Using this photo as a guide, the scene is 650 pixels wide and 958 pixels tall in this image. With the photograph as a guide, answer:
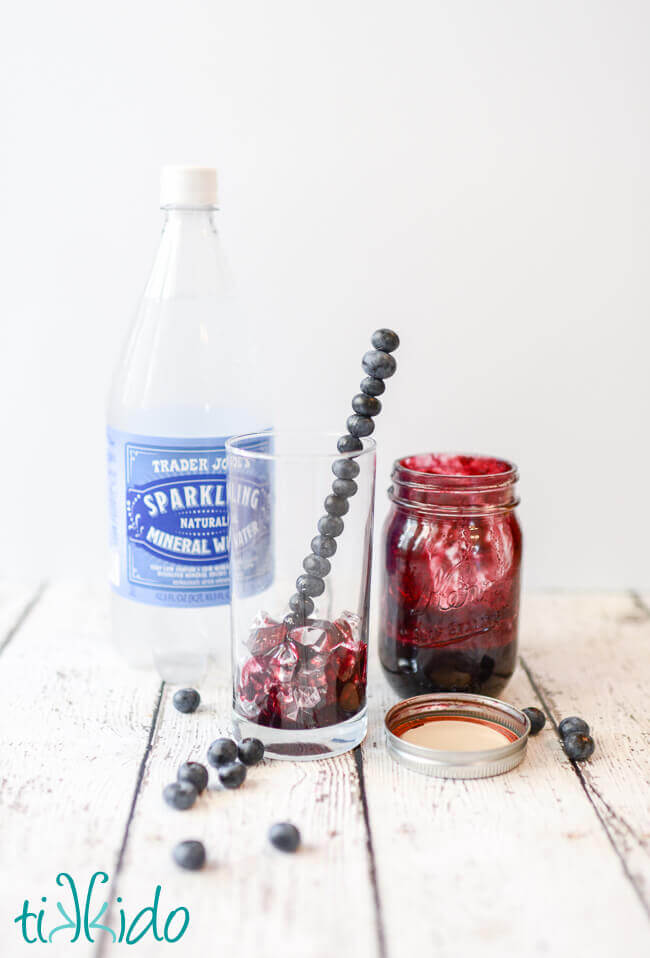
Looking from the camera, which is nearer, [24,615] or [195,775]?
[195,775]

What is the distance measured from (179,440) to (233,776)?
36 cm

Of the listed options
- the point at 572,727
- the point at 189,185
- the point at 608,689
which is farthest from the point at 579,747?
the point at 189,185

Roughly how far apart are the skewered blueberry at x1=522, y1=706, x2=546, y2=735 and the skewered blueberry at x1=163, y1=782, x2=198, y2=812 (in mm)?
347

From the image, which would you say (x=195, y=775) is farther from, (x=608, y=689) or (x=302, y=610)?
(x=608, y=689)

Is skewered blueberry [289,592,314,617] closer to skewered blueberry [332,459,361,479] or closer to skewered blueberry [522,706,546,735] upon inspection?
skewered blueberry [332,459,361,479]

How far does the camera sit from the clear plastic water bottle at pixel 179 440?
101 cm

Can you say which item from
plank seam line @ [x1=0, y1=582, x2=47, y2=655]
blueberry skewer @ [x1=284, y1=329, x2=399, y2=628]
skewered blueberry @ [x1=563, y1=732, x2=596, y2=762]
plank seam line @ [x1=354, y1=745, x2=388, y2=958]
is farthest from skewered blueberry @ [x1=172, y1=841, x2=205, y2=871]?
plank seam line @ [x1=0, y1=582, x2=47, y2=655]

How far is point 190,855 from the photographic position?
71cm

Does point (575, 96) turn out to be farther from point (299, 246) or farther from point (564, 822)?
point (564, 822)

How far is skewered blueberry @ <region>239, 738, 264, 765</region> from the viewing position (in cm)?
86

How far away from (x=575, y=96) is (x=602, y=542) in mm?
613

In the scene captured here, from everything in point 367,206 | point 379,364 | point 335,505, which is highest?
point 367,206

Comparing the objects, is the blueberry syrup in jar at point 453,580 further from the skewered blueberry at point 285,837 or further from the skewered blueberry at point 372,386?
the skewered blueberry at point 285,837

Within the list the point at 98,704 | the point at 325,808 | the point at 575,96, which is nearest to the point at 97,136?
the point at 575,96
